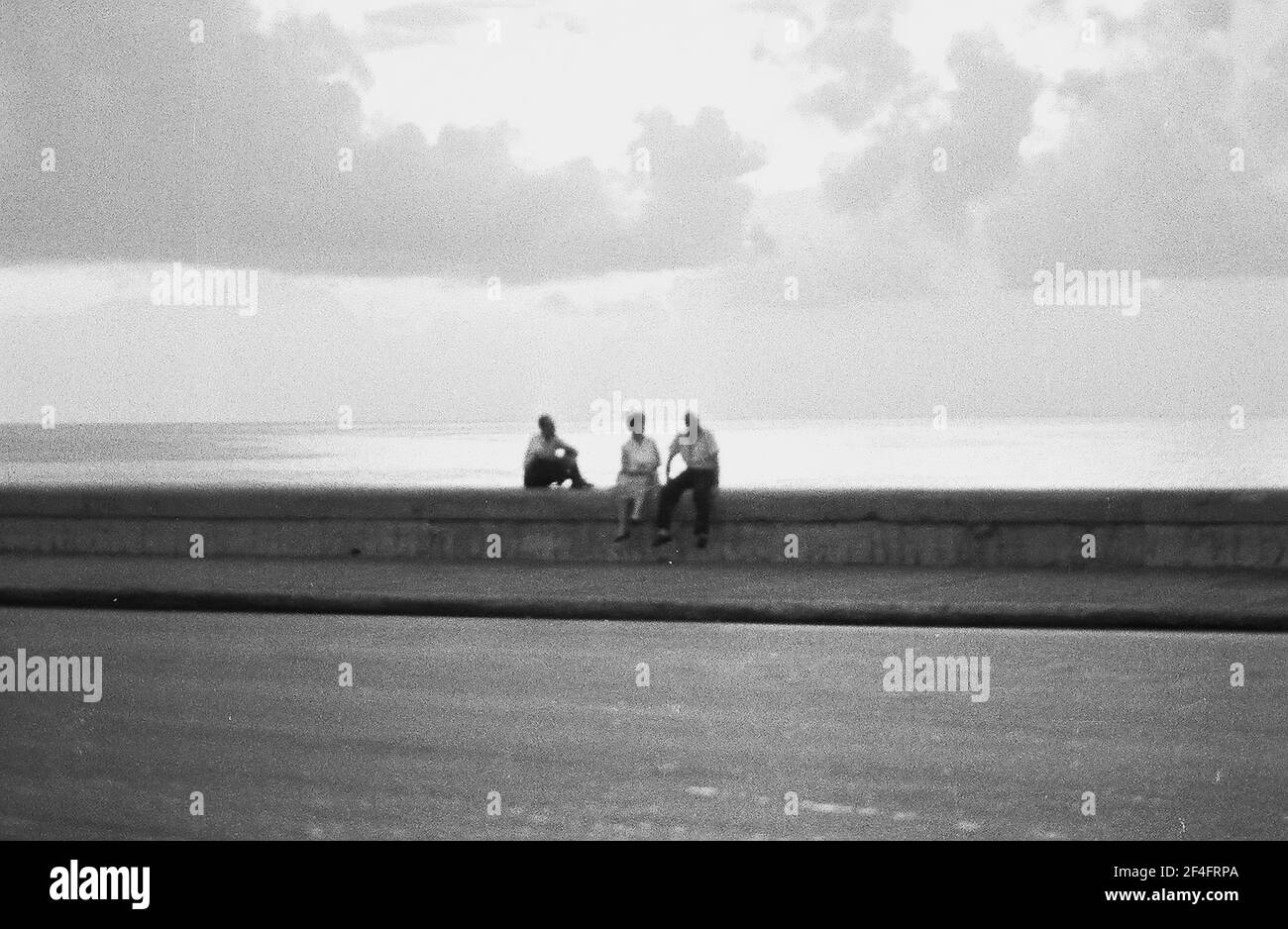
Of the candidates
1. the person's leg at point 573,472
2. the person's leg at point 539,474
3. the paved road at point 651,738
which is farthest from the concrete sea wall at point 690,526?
the paved road at point 651,738

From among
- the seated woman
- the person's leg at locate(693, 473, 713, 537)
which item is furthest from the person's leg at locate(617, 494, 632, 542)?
the person's leg at locate(693, 473, 713, 537)

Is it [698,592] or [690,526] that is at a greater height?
[690,526]

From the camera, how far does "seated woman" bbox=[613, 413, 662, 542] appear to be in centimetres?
2119

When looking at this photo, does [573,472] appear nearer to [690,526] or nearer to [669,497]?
[690,526]

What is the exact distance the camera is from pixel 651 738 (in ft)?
35.5

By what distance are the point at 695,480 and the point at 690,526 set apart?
3.08ft

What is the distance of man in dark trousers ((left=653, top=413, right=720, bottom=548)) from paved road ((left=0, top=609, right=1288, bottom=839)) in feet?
15.9

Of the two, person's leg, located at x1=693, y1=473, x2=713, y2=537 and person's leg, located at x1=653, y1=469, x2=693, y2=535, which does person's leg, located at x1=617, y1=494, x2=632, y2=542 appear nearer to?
person's leg, located at x1=653, y1=469, x2=693, y2=535

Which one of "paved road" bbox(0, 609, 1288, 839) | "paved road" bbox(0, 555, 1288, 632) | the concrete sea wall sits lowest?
"paved road" bbox(0, 609, 1288, 839)

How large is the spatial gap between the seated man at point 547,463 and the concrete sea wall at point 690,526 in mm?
1186

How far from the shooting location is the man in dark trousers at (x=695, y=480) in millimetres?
20812

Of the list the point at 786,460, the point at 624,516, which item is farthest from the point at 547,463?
the point at 786,460

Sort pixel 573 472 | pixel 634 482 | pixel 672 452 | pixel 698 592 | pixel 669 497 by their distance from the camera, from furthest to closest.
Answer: pixel 573 472
pixel 672 452
pixel 634 482
pixel 669 497
pixel 698 592
